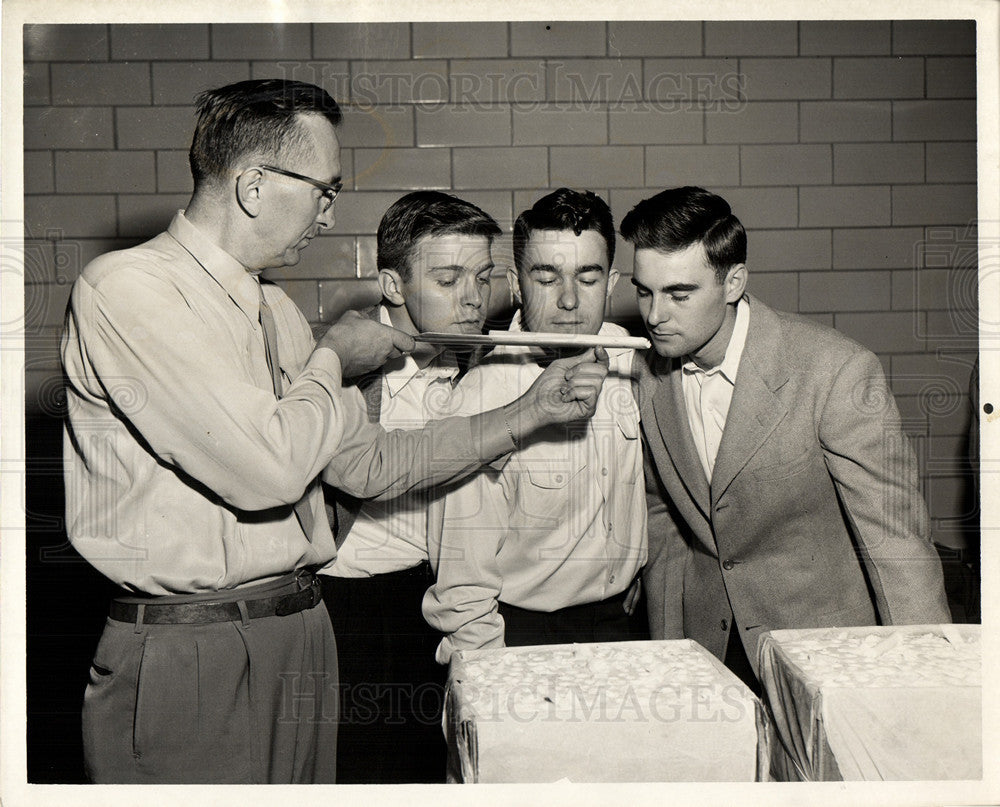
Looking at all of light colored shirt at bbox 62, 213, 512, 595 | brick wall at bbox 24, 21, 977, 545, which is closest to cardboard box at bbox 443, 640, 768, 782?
light colored shirt at bbox 62, 213, 512, 595

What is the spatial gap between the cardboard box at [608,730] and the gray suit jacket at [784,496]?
768mm

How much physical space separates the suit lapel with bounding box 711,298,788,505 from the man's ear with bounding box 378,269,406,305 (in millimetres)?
1013

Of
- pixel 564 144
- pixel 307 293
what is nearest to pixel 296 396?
pixel 307 293

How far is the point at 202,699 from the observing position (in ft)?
6.84

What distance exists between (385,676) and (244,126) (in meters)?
1.59

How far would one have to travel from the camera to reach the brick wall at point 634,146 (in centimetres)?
336

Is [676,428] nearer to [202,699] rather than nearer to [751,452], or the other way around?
[751,452]

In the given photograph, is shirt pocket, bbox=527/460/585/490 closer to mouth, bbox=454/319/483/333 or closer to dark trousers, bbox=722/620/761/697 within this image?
mouth, bbox=454/319/483/333

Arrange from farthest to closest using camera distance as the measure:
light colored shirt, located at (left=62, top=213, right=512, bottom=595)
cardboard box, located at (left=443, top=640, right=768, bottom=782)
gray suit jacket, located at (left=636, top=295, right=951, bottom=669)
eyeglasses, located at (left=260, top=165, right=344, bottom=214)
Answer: gray suit jacket, located at (left=636, top=295, right=951, bottom=669) → eyeglasses, located at (left=260, top=165, right=344, bottom=214) → light colored shirt, located at (left=62, top=213, right=512, bottom=595) → cardboard box, located at (left=443, top=640, right=768, bottom=782)

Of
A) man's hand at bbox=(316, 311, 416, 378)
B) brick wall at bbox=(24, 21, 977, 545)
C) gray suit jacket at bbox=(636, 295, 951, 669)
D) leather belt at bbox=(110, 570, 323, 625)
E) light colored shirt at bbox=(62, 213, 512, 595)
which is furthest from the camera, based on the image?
brick wall at bbox=(24, 21, 977, 545)

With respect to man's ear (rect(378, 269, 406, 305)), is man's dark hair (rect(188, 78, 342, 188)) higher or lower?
higher

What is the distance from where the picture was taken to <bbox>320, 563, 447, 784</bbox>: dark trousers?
2.60 meters

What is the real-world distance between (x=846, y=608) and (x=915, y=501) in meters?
0.39

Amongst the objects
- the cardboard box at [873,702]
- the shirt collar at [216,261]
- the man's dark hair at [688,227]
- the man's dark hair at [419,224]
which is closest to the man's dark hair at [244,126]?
the shirt collar at [216,261]
